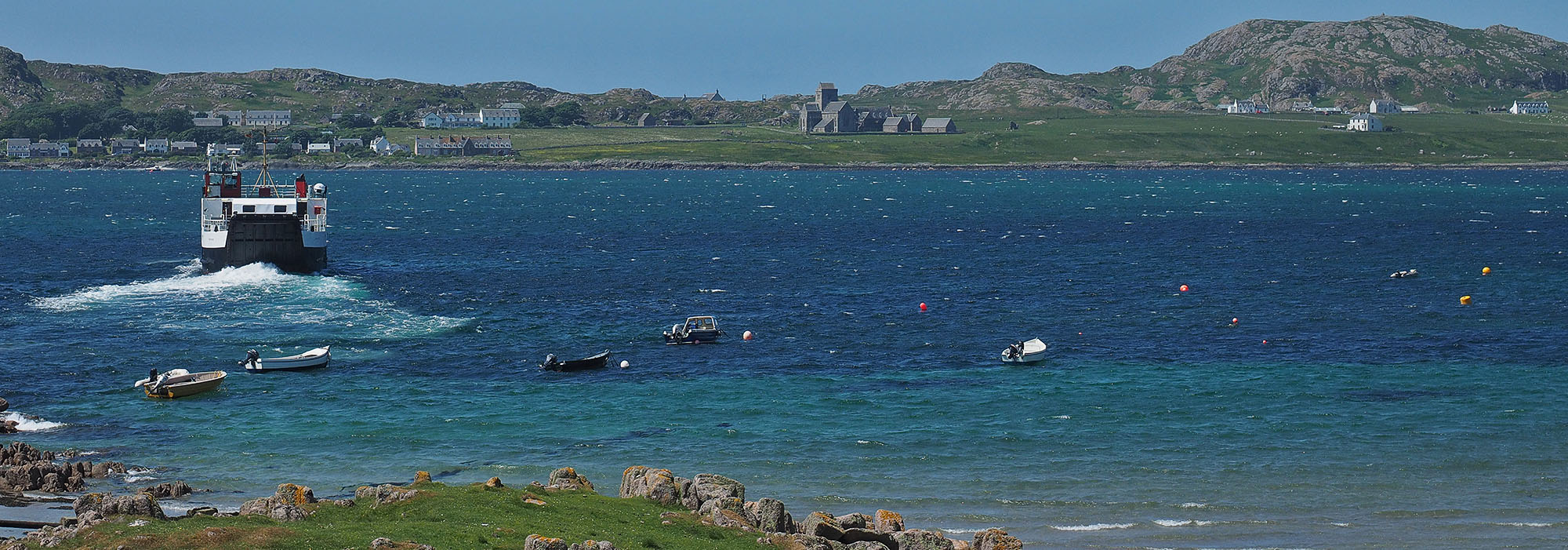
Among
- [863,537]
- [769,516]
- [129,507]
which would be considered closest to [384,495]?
[129,507]

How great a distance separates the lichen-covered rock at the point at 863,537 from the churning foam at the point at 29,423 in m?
33.9

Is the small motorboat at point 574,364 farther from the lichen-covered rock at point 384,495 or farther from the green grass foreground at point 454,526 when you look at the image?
the lichen-covered rock at point 384,495

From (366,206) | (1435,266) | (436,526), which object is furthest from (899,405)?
(366,206)

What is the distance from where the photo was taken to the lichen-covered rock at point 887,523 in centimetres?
3350

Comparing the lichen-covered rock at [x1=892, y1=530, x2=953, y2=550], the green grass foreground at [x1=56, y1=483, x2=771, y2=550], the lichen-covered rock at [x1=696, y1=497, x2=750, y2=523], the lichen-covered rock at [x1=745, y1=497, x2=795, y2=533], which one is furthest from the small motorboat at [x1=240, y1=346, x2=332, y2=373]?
the lichen-covered rock at [x1=892, y1=530, x2=953, y2=550]

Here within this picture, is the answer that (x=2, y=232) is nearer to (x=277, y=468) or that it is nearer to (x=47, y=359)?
(x=47, y=359)

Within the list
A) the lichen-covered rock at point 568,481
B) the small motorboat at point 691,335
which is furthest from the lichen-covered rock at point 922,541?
the small motorboat at point 691,335

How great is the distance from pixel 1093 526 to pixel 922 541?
9265 mm

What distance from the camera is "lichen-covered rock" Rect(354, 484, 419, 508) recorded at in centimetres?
3269

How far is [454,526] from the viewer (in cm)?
3002

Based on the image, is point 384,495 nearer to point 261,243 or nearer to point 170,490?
point 170,490

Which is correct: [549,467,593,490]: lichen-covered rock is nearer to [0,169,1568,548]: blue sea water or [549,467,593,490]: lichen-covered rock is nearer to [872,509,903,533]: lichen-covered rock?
[0,169,1568,548]: blue sea water

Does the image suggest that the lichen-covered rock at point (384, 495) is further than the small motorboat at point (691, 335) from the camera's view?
No

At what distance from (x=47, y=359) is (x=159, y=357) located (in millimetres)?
5288
